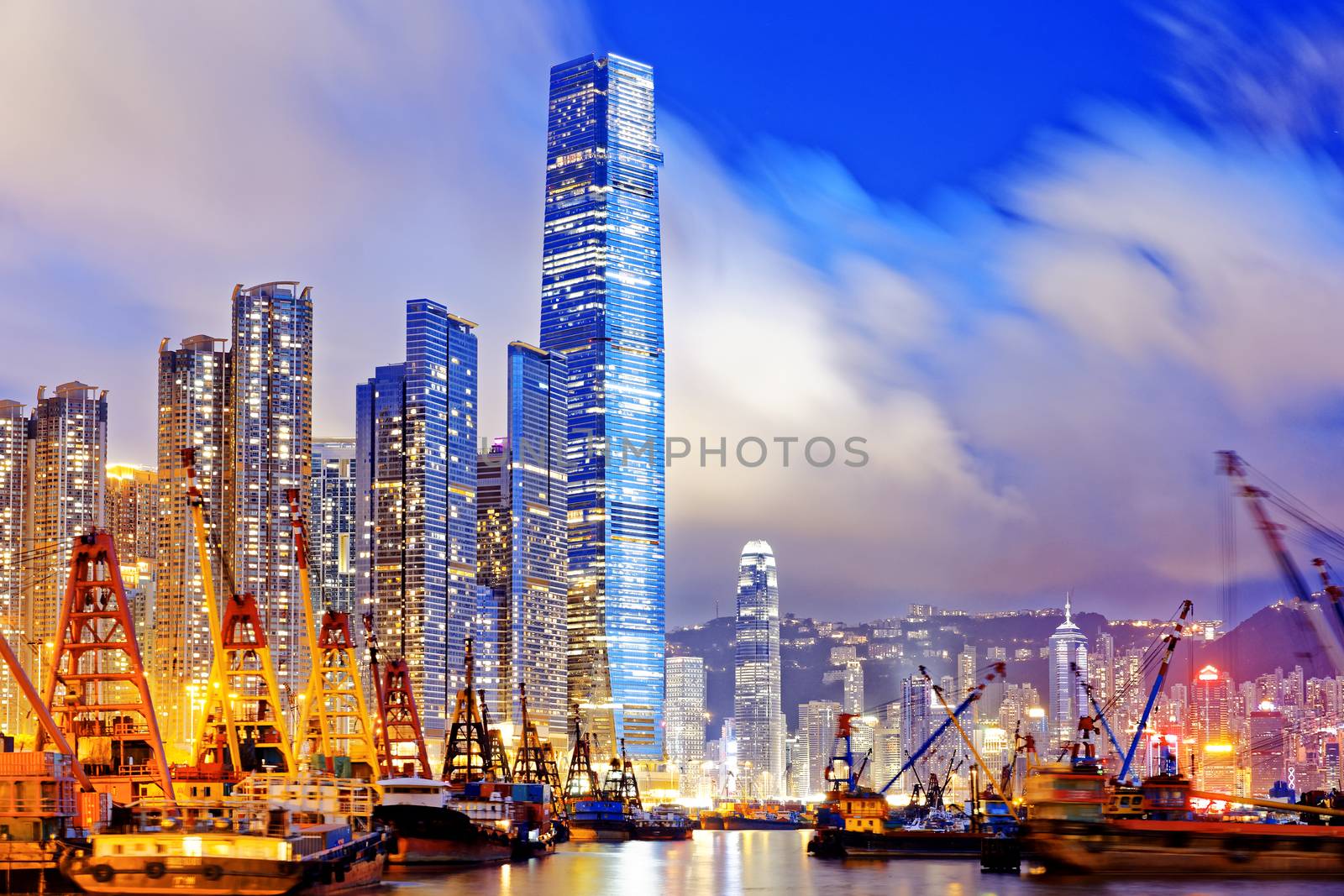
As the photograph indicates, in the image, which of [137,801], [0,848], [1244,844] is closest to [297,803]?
[137,801]

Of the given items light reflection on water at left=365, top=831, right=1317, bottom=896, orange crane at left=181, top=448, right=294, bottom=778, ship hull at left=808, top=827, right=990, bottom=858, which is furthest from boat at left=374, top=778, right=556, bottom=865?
ship hull at left=808, top=827, right=990, bottom=858

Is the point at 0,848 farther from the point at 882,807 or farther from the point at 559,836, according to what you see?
the point at 559,836

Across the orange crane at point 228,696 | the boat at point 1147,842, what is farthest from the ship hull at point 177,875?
the boat at point 1147,842

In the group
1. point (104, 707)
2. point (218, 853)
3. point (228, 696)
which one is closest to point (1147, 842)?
point (218, 853)

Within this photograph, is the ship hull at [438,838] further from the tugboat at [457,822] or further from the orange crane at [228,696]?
the orange crane at [228,696]

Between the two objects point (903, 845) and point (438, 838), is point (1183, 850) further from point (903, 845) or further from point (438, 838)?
point (903, 845)

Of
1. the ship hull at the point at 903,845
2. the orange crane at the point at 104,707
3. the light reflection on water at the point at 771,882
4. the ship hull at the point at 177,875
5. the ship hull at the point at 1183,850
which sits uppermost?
the orange crane at the point at 104,707

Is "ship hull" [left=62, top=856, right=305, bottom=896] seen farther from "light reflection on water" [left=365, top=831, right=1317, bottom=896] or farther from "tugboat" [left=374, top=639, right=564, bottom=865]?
"tugboat" [left=374, top=639, right=564, bottom=865]
